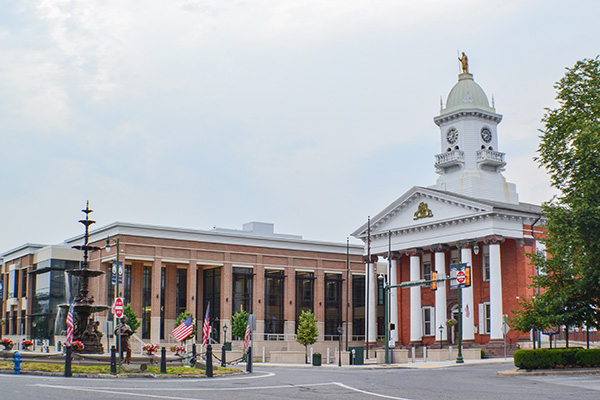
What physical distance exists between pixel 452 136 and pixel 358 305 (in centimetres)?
2331

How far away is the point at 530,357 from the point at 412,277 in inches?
1234

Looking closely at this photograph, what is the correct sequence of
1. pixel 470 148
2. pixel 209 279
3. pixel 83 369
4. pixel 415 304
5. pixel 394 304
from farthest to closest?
pixel 209 279 → pixel 394 304 → pixel 470 148 → pixel 415 304 → pixel 83 369

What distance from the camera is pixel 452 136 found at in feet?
230

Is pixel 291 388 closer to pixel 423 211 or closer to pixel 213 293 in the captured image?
pixel 423 211

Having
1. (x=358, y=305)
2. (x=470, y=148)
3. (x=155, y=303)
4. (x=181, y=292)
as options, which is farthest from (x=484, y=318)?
(x=181, y=292)

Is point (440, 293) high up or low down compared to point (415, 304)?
up

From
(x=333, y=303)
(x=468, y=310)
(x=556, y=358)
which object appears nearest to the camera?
(x=556, y=358)

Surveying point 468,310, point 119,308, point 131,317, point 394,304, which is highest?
point 394,304

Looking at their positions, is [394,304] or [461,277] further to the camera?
[394,304]

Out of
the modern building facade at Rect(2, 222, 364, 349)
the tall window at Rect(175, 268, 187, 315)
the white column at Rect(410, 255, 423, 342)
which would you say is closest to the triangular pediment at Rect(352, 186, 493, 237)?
the white column at Rect(410, 255, 423, 342)

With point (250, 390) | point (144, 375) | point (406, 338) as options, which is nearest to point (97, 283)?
point (406, 338)

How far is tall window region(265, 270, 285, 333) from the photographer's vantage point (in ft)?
252

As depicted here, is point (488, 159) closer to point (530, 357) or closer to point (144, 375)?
point (530, 357)

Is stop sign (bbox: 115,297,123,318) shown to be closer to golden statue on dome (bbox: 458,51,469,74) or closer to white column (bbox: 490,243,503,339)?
white column (bbox: 490,243,503,339)
